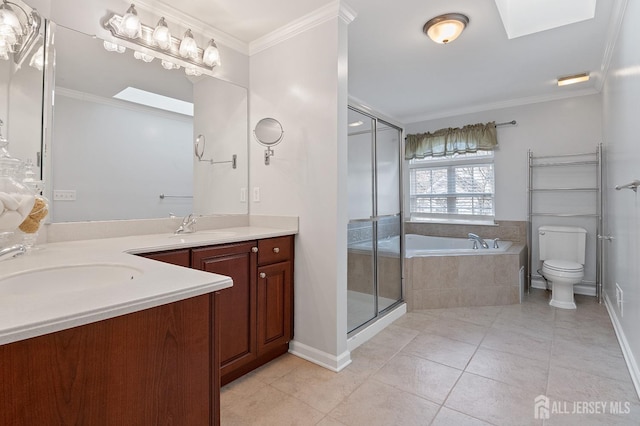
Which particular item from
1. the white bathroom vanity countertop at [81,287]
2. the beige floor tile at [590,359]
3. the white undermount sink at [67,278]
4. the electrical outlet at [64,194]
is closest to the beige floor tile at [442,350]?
the beige floor tile at [590,359]

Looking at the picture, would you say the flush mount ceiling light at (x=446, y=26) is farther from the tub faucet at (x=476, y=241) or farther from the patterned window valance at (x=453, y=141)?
the tub faucet at (x=476, y=241)

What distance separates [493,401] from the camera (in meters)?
1.66

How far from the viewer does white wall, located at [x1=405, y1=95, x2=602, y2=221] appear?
352 cm

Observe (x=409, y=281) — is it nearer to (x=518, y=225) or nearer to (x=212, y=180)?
(x=518, y=225)

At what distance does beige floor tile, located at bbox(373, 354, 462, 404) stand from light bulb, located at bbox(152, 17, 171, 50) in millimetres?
2467

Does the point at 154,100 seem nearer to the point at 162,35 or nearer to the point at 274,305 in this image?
the point at 162,35

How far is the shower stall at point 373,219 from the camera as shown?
2.53 m

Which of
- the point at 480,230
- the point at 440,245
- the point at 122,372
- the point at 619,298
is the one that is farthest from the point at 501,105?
the point at 122,372

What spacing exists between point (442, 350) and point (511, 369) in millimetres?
425

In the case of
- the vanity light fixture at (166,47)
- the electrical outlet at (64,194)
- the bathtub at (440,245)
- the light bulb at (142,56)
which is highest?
the vanity light fixture at (166,47)

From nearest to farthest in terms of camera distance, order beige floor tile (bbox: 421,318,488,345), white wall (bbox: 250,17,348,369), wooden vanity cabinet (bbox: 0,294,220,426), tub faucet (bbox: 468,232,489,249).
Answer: wooden vanity cabinet (bbox: 0,294,220,426) → white wall (bbox: 250,17,348,369) → beige floor tile (bbox: 421,318,488,345) → tub faucet (bbox: 468,232,489,249)

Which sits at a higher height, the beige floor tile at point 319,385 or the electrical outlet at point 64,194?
the electrical outlet at point 64,194

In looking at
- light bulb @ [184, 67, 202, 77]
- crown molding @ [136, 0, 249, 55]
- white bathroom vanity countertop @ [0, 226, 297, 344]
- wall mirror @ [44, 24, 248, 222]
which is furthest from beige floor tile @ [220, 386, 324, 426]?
crown molding @ [136, 0, 249, 55]

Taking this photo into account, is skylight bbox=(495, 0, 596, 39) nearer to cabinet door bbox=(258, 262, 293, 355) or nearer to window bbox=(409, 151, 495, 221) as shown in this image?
window bbox=(409, 151, 495, 221)
